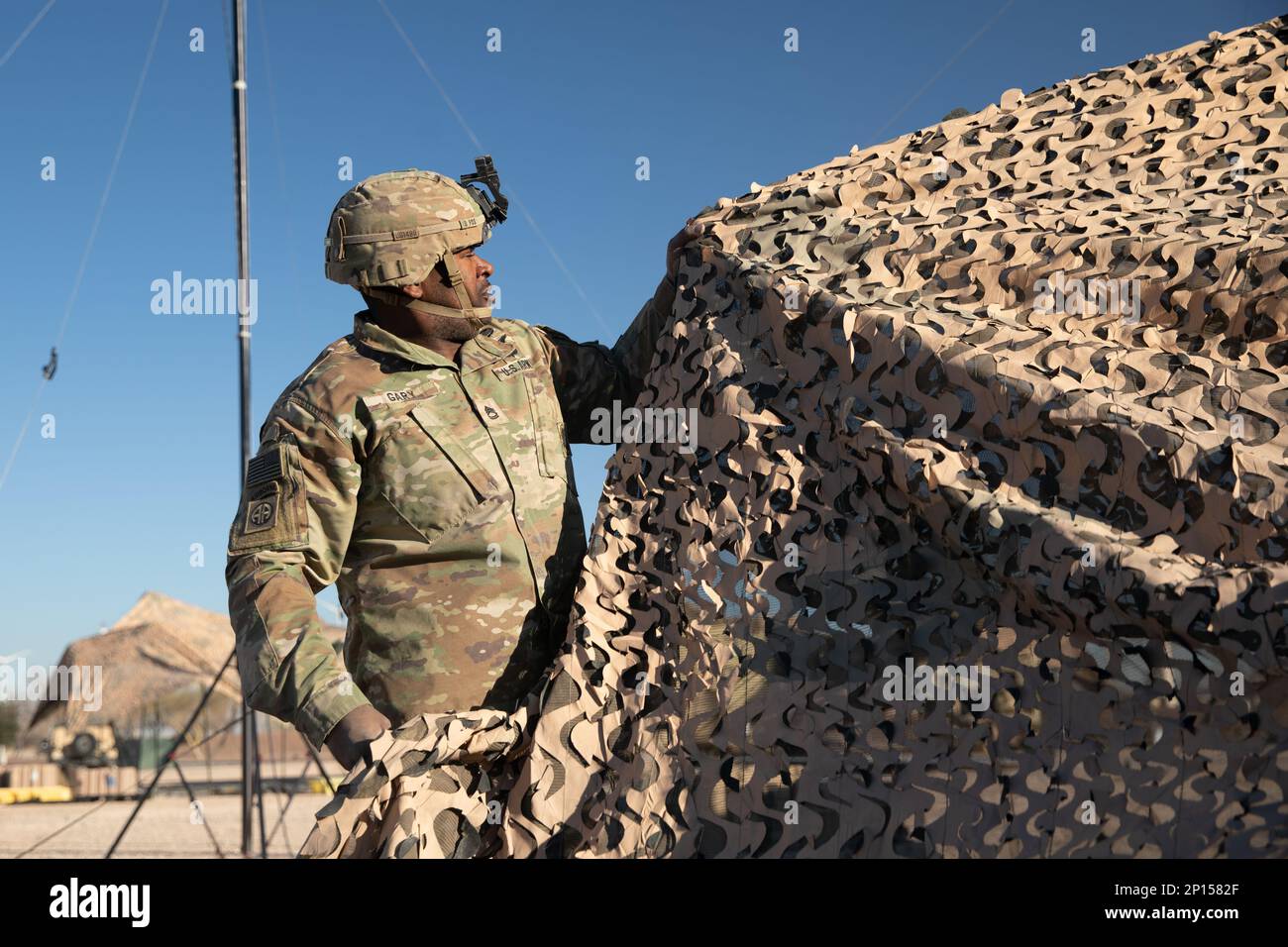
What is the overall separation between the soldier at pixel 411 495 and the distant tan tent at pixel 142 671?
15.4 m

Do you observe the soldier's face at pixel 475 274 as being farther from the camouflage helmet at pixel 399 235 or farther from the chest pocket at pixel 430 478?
the chest pocket at pixel 430 478

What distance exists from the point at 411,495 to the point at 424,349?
0.42m

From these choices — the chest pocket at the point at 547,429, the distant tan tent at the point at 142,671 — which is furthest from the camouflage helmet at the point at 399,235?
the distant tan tent at the point at 142,671

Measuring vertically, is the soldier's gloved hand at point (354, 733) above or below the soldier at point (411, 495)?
below

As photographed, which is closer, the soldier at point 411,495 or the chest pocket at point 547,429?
the soldier at point 411,495

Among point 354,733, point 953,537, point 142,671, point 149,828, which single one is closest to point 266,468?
point 354,733

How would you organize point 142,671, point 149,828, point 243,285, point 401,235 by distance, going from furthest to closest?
1. point 142,671
2. point 149,828
3. point 243,285
4. point 401,235

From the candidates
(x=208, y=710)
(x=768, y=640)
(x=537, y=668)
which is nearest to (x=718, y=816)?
(x=768, y=640)

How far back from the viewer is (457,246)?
323 cm

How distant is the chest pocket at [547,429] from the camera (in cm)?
321

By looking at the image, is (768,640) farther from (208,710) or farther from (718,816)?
(208,710)

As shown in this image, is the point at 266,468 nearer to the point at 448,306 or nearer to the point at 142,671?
the point at 448,306

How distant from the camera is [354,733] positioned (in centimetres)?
253

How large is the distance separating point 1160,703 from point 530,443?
65.8 inches
